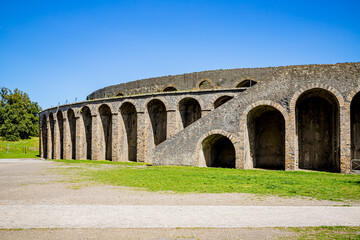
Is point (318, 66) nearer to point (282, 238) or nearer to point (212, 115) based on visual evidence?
point (212, 115)

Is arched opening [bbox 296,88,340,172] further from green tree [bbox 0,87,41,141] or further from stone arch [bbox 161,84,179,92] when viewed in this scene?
green tree [bbox 0,87,41,141]

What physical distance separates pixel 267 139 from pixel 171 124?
665 centimetres

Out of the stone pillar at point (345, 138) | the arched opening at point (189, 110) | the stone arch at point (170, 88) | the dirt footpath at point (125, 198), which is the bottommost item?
the dirt footpath at point (125, 198)

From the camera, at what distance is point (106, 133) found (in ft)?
85.2

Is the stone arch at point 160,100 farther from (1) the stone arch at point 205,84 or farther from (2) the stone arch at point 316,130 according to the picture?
(2) the stone arch at point 316,130

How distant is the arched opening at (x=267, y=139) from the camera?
1759 centimetres

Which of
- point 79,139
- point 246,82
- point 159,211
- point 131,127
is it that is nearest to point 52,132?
point 79,139

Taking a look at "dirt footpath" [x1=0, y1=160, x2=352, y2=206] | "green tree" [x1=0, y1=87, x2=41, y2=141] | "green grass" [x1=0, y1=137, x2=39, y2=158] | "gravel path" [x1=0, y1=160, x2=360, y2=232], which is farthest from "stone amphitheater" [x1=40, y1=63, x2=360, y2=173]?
"green tree" [x1=0, y1=87, x2=41, y2=141]

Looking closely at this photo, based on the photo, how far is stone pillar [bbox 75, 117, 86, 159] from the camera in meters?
26.5

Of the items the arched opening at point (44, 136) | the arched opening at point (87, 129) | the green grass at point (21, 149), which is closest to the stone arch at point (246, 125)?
the arched opening at point (87, 129)

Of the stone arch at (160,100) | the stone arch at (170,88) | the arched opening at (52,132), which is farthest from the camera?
the arched opening at (52,132)

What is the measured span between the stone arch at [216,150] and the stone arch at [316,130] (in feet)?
13.3

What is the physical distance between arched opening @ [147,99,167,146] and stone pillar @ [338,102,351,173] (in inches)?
491

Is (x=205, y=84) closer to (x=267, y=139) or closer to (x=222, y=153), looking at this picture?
(x=222, y=153)
